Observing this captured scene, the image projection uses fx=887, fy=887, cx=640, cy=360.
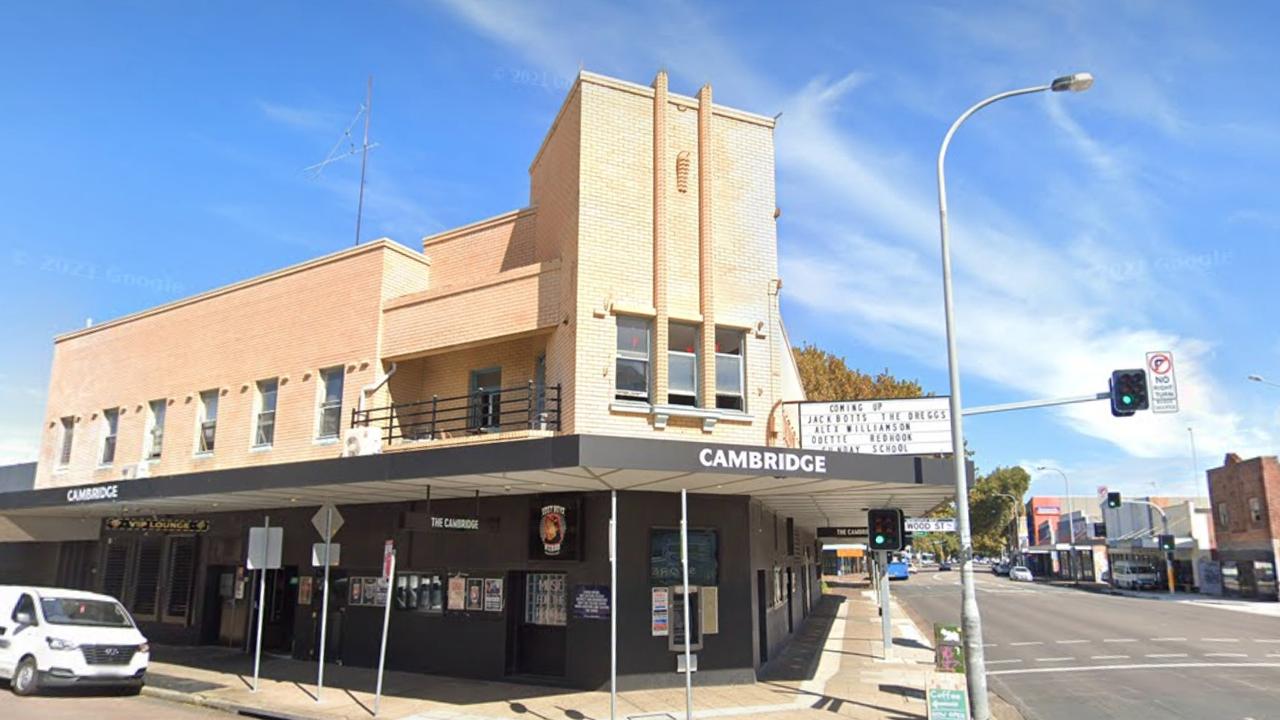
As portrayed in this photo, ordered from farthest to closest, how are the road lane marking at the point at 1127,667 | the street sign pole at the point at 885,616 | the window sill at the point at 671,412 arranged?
the street sign pole at the point at 885,616 < the road lane marking at the point at 1127,667 < the window sill at the point at 671,412

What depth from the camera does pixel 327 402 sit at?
2023 centimetres

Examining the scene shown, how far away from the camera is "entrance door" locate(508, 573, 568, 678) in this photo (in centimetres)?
1650

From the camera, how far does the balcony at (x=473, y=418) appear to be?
653 inches

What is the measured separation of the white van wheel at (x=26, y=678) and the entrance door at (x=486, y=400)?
8.38 m

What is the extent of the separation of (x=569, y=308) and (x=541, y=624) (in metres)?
5.97

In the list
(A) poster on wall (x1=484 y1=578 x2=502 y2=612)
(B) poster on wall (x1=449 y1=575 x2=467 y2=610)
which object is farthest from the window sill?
(B) poster on wall (x1=449 y1=575 x2=467 y2=610)

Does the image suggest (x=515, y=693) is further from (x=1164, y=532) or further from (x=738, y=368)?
(x=1164, y=532)

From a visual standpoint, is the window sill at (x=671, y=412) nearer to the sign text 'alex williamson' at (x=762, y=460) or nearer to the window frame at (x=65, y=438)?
the sign text 'alex williamson' at (x=762, y=460)

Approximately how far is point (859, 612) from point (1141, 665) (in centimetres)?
1797

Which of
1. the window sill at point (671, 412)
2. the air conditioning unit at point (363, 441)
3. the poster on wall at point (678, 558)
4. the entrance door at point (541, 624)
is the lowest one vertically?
the entrance door at point (541, 624)

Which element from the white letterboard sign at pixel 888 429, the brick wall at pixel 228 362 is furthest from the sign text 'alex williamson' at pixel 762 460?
the brick wall at pixel 228 362

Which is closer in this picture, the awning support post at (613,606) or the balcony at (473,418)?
the awning support post at (613,606)

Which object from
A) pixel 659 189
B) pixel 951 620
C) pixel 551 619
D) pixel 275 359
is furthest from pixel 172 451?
pixel 951 620

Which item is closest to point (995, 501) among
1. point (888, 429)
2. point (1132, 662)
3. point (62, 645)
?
point (1132, 662)
